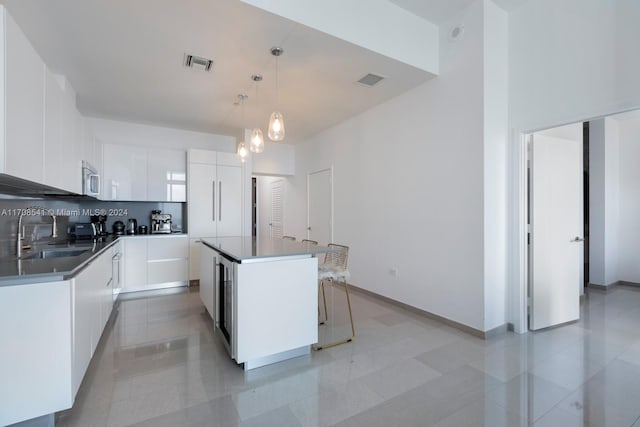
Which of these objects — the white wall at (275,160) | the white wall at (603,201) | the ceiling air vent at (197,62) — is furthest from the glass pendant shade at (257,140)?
the white wall at (603,201)

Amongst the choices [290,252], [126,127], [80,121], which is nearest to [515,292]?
[290,252]

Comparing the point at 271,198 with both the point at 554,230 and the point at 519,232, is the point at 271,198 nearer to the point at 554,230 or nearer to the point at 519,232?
the point at 519,232

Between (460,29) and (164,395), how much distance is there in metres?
4.16

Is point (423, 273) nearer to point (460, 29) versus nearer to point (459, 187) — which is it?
point (459, 187)

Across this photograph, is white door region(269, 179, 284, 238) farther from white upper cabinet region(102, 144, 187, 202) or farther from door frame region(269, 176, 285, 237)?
white upper cabinet region(102, 144, 187, 202)

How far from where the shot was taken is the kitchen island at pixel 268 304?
2.20m

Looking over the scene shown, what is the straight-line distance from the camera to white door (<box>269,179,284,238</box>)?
23.3ft

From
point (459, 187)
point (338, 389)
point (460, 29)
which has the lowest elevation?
point (338, 389)

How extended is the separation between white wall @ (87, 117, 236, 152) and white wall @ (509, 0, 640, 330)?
4.67 meters

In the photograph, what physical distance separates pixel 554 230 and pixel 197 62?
4.17 metres

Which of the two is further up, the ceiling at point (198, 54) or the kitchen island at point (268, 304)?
the ceiling at point (198, 54)

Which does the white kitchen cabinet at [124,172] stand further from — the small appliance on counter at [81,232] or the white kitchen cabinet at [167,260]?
the white kitchen cabinet at [167,260]

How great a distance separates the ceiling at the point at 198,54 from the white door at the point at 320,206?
4.56 feet

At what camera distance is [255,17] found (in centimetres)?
229
